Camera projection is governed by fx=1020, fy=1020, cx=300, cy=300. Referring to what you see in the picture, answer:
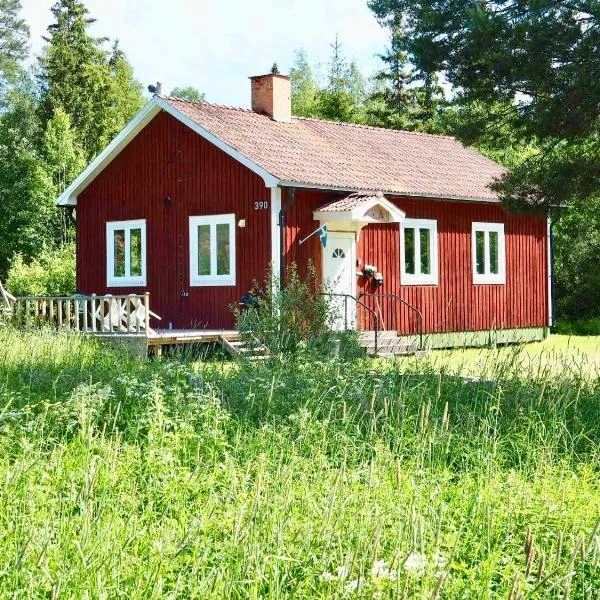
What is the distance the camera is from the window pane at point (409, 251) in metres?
22.3

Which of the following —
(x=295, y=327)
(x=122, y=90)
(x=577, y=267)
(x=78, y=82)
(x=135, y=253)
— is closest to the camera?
(x=295, y=327)

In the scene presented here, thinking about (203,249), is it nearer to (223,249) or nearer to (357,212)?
(223,249)

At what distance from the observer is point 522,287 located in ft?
83.9

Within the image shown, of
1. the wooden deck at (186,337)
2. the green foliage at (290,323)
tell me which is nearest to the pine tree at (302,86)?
the wooden deck at (186,337)

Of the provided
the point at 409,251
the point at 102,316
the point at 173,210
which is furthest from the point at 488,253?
the point at 102,316

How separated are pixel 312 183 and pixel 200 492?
1416 cm

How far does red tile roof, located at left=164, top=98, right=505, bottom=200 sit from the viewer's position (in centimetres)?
2023

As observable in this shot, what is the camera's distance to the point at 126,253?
22.7 metres

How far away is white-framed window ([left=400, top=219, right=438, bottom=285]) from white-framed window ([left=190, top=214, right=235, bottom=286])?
3.93m

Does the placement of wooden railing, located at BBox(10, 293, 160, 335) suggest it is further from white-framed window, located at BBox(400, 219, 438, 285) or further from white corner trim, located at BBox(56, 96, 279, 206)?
white-framed window, located at BBox(400, 219, 438, 285)

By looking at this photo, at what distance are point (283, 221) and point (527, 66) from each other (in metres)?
8.23

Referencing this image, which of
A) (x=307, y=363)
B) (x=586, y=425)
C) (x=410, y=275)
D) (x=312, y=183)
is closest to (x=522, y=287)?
(x=410, y=275)

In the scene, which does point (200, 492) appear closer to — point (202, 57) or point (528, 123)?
point (528, 123)

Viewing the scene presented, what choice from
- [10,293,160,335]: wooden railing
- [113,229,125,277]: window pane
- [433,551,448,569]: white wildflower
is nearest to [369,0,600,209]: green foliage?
[10,293,160,335]: wooden railing
